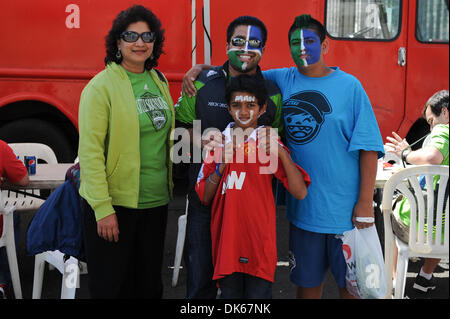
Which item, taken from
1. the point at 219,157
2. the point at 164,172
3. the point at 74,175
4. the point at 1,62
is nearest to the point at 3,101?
the point at 1,62

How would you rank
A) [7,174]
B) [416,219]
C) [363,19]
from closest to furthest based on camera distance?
[416,219]
[7,174]
[363,19]

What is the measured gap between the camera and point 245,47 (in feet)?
7.87

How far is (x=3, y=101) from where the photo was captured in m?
4.93

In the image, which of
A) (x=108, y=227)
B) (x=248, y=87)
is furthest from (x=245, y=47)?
(x=108, y=227)

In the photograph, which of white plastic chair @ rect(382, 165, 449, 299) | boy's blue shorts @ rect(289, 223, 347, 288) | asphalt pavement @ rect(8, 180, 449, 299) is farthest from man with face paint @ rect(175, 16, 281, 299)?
asphalt pavement @ rect(8, 180, 449, 299)

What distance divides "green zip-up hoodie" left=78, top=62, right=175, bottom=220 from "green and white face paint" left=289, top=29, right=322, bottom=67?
2.70ft

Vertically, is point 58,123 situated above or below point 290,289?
above

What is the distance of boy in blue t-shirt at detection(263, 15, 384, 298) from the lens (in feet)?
7.62

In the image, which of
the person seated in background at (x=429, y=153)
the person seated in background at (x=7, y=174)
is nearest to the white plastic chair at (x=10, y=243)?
the person seated in background at (x=7, y=174)

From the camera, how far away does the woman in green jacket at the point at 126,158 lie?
2.24 metres

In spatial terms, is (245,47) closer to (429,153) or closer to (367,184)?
(367,184)

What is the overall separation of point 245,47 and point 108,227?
108cm
